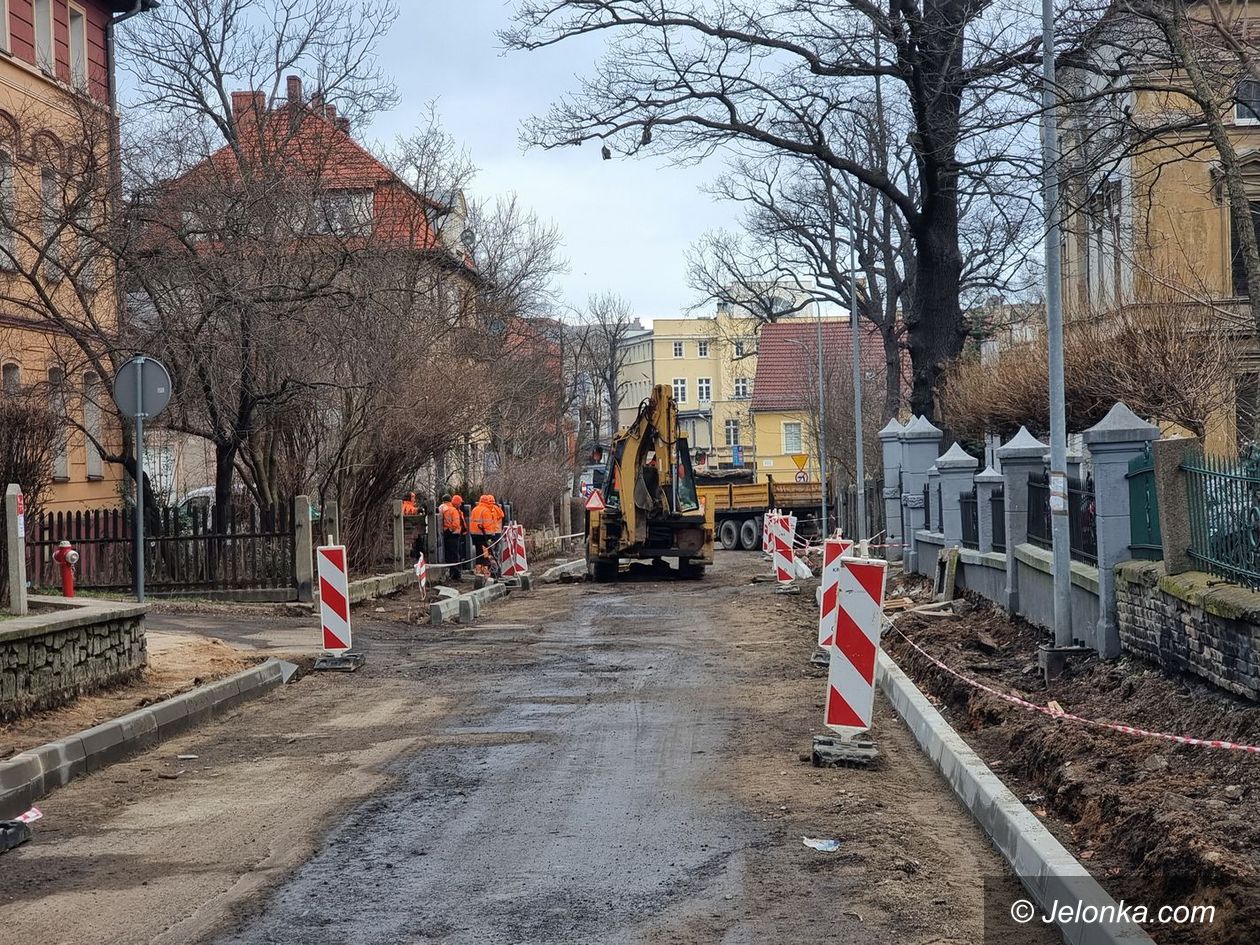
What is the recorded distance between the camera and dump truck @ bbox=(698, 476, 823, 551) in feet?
162

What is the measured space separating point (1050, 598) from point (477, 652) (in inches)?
246

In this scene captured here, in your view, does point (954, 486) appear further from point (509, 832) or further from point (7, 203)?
point (509, 832)

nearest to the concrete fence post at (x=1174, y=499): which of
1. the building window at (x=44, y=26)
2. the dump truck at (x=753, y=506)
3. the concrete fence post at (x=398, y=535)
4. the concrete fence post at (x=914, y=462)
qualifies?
the concrete fence post at (x=914, y=462)

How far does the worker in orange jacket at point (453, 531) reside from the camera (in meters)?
30.1

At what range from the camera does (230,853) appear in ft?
23.2

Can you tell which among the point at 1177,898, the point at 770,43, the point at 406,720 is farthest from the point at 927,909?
the point at 770,43

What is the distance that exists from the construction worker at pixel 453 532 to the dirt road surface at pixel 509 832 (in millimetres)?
16901

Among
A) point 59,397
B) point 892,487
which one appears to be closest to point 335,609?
point 59,397

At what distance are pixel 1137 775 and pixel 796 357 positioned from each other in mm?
71195

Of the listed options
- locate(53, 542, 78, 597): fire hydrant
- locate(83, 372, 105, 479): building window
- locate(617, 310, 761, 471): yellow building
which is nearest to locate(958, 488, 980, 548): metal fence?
locate(53, 542, 78, 597): fire hydrant

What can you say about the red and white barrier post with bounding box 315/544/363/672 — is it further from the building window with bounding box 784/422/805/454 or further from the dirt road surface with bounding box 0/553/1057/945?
the building window with bounding box 784/422/805/454

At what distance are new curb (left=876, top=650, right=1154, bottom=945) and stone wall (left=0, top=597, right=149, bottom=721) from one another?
6118 millimetres

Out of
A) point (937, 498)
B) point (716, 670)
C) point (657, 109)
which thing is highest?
point (657, 109)

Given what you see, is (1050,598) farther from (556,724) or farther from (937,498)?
(937,498)
